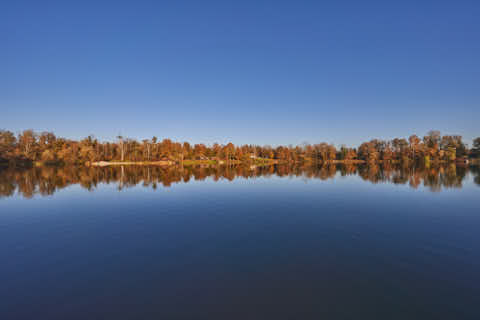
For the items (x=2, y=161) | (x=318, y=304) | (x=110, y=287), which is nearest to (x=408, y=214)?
(x=318, y=304)

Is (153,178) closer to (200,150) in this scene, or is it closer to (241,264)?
(241,264)

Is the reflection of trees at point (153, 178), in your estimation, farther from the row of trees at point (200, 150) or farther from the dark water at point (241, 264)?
the row of trees at point (200, 150)

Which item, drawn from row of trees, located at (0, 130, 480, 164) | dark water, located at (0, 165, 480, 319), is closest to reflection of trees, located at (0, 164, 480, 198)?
dark water, located at (0, 165, 480, 319)

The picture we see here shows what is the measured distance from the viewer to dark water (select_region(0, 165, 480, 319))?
6699 millimetres

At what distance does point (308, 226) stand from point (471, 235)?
9.83m

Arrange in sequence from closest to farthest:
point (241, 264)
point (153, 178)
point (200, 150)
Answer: point (241, 264)
point (153, 178)
point (200, 150)

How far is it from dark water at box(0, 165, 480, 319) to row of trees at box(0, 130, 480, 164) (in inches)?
4830

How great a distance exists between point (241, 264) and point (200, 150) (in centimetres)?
16297

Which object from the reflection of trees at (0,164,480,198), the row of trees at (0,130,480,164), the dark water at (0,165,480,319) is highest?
the row of trees at (0,130,480,164)

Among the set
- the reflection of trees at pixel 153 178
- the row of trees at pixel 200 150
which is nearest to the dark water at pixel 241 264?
the reflection of trees at pixel 153 178

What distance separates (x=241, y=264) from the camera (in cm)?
942

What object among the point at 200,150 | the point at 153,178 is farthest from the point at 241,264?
the point at 200,150

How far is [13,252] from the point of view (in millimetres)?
11047

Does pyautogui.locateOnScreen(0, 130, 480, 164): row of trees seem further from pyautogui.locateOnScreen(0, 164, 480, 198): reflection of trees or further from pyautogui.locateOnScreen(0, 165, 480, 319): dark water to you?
pyautogui.locateOnScreen(0, 165, 480, 319): dark water
